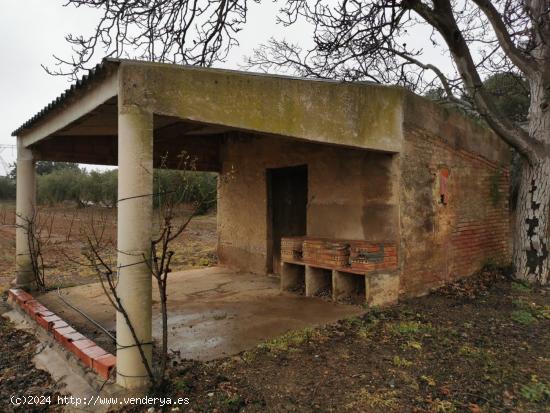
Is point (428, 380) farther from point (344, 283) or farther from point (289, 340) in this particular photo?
point (344, 283)

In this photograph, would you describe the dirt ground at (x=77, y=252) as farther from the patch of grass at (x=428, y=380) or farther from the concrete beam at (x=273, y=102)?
the patch of grass at (x=428, y=380)

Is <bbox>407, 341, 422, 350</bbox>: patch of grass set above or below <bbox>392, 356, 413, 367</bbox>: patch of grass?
above

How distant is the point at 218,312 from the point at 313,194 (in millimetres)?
2594

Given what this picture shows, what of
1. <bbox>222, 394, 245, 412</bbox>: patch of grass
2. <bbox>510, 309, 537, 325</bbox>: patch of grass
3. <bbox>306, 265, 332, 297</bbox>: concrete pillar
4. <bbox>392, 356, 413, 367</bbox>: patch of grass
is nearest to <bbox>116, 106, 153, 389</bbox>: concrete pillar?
<bbox>222, 394, 245, 412</bbox>: patch of grass

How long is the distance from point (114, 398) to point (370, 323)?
3150 mm

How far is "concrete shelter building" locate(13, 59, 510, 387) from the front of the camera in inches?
134

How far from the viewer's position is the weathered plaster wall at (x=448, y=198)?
620cm

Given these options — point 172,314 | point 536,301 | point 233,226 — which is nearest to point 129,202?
point 172,314

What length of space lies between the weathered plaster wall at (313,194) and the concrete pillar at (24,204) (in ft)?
10.6

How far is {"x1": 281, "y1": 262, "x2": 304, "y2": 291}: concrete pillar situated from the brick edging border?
3.26m

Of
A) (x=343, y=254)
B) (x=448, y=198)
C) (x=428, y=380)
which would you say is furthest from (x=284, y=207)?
(x=428, y=380)

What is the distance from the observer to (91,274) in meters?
9.33

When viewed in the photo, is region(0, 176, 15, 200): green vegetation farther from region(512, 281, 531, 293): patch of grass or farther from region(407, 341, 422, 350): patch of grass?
region(407, 341, 422, 350): patch of grass

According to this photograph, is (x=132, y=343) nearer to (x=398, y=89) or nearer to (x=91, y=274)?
(x=398, y=89)
